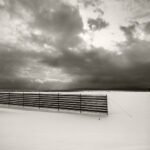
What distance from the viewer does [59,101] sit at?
1327 centimetres

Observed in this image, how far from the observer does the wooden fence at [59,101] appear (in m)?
11.3

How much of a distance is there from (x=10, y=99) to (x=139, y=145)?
17.8m

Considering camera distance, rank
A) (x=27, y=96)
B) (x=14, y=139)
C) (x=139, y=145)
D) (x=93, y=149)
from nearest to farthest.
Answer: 1. (x=93, y=149)
2. (x=139, y=145)
3. (x=14, y=139)
4. (x=27, y=96)

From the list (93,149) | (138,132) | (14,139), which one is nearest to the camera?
(93,149)

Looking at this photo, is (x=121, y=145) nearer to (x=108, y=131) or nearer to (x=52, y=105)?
(x=108, y=131)

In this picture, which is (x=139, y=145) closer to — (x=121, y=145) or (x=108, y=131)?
(x=121, y=145)

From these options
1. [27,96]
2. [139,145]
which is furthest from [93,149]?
[27,96]

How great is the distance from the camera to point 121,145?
480cm

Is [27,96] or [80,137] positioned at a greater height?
[27,96]

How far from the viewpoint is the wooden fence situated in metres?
11.3

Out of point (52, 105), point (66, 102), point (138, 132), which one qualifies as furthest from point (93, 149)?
point (52, 105)

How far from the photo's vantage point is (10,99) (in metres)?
17.4

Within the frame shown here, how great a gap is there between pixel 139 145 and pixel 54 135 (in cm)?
386

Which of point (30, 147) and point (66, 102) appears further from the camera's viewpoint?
point (66, 102)
